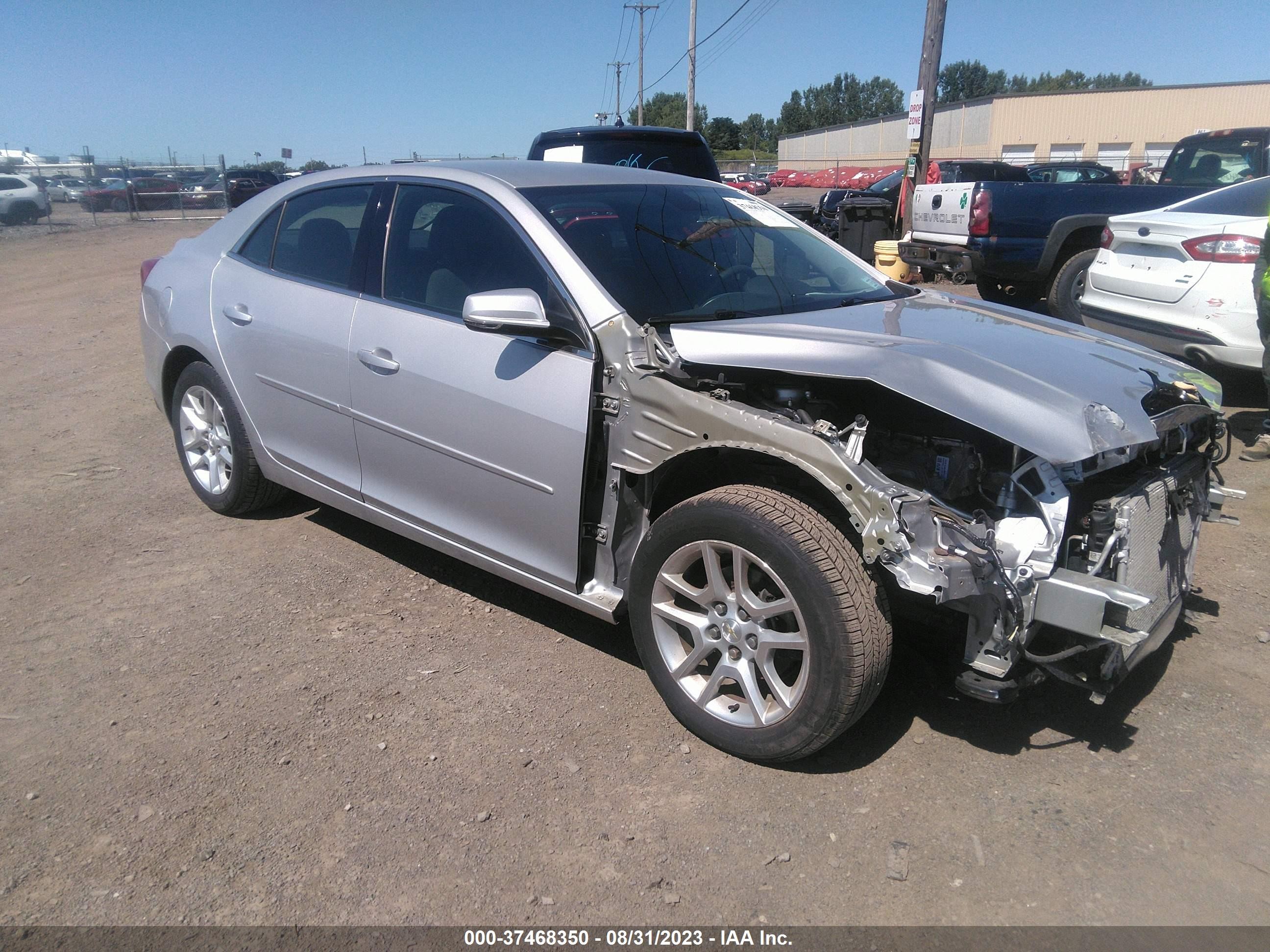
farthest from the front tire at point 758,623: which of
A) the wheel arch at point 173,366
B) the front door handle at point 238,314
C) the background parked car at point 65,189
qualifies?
the background parked car at point 65,189

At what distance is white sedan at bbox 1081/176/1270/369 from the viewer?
5816 millimetres

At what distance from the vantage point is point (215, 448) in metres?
4.83

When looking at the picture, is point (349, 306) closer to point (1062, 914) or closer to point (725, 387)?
point (725, 387)

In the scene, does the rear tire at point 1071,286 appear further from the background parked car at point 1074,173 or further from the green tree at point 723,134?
the green tree at point 723,134

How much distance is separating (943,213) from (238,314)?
312 inches

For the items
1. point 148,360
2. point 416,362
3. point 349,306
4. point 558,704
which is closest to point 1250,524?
point 558,704

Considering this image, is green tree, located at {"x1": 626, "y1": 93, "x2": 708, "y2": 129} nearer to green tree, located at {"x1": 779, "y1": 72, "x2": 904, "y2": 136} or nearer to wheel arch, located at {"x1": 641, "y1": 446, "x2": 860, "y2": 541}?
green tree, located at {"x1": 779, "y1": 72, "x2": 904, "y2": 136}

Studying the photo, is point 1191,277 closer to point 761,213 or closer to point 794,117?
point 761,213

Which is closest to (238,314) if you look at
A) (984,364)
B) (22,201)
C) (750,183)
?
(984,364)

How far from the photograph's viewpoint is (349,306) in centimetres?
388

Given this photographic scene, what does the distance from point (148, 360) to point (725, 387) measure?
11.7 feet

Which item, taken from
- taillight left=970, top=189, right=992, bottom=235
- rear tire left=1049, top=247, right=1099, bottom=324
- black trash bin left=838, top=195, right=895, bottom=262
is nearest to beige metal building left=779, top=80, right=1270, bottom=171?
black trash bin left=838, top=195, right=895, bottom=262

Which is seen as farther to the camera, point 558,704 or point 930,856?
point 558,704

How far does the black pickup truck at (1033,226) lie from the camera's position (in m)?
8.76
